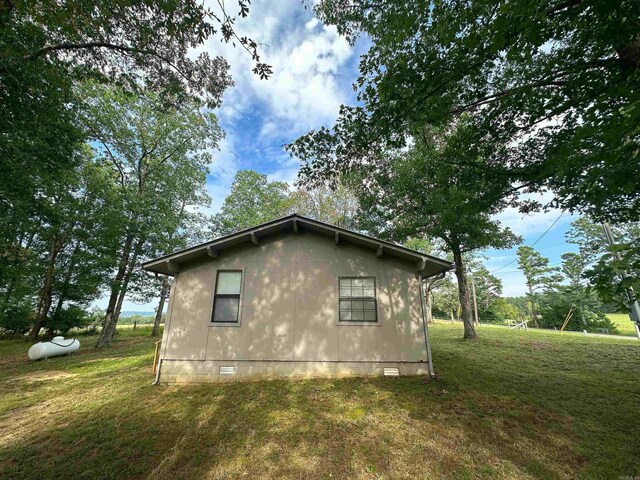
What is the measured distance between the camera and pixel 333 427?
4457 millimetres

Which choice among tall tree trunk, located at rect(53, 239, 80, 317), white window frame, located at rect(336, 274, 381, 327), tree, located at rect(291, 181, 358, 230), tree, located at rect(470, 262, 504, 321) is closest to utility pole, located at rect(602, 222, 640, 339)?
white window frame, located at rect(336, 274, 381, 327)

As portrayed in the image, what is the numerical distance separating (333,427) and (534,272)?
3371 cm

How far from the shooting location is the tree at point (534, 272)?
→ 27688 millimetres

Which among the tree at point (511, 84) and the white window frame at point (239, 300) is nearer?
the tree at point (511, 84)

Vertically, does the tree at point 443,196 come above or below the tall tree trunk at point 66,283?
above

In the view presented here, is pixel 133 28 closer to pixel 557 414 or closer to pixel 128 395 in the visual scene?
pixel 128 395

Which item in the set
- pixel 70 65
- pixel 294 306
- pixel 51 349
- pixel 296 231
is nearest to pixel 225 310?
pixel 294 306

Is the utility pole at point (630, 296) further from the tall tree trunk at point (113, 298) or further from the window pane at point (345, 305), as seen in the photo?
the tall tree trunk at point (113, 298)

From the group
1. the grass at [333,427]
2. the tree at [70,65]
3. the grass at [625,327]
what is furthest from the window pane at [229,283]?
the grass at [625,327]

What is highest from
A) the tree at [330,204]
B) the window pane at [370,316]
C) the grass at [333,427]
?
the tree at [330,204]

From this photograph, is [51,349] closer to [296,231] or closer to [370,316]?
[296,231]

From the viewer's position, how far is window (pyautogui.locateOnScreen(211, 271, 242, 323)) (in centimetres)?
695

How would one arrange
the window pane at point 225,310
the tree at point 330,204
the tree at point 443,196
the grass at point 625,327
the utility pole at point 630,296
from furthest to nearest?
1. the tree at point 330,204
2. the grass at point 625,327
3. the tree at point 443,196
4. the window pane at point 225,310
5. the utility pole at point 630,296

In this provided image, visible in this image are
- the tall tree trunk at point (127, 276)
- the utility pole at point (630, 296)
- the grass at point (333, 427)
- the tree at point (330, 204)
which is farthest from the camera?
the tree at point (330, 204)
